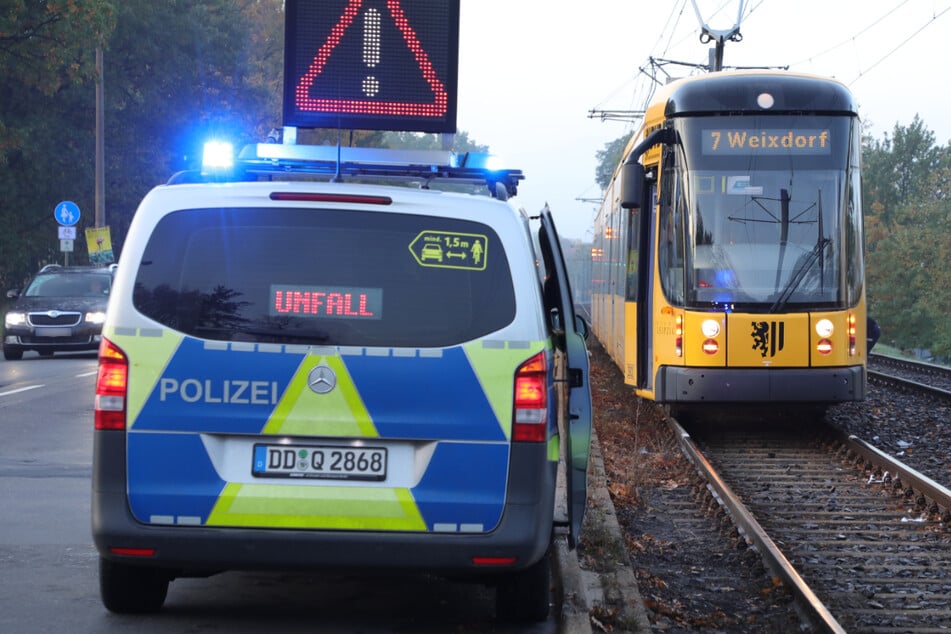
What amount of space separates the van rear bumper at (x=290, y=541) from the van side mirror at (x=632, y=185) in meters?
7.96

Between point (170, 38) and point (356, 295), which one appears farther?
point (170, 38)

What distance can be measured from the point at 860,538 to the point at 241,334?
5.13 meters

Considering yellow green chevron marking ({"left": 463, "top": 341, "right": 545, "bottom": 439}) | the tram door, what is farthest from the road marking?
yellow green chevron marking ({"left": 463, "top": 341, "right": 545, "bottom": 439})

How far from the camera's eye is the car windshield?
26.4 m

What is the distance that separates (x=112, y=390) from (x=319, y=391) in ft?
2.52

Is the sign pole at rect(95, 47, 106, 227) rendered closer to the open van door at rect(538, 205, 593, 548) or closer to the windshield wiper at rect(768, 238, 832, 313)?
the windshield wiper at rect(768, 238, 832, 313)

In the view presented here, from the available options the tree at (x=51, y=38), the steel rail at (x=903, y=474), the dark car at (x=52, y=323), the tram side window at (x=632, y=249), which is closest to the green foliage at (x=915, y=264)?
the tree at (x=51, y=38)

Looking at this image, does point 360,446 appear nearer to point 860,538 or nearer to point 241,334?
point 241,334

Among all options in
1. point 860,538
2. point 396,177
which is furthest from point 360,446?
point 860,538

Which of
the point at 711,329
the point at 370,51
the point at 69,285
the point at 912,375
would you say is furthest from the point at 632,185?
the point at 69,285

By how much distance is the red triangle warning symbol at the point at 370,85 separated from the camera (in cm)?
828

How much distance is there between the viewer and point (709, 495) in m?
10.3

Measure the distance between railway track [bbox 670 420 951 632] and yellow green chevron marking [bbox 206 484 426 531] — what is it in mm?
2247

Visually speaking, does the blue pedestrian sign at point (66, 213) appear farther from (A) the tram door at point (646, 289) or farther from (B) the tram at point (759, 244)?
(B) the tram at point (759, 244)
